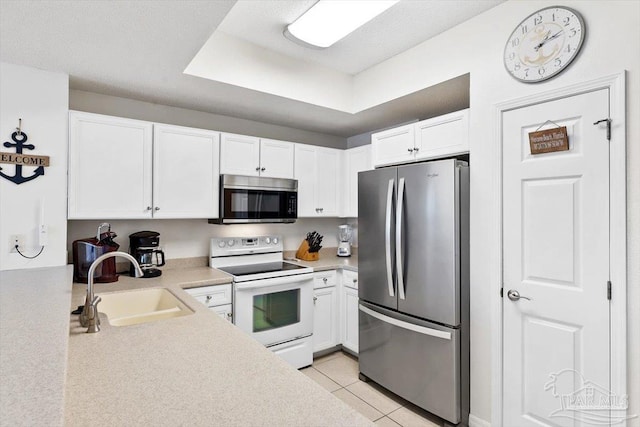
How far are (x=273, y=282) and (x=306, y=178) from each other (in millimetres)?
1145

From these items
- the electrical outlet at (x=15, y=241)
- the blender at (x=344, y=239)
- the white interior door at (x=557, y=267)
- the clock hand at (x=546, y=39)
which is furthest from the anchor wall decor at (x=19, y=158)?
the clock hand at (x=546, y=39)

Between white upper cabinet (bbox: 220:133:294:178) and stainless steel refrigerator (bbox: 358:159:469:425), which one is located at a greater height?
white upper cabinet (bbox: 220:133:294:178)

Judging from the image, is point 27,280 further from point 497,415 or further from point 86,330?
point 497,415

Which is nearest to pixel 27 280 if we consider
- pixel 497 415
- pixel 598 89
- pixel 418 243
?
pixel 418 243

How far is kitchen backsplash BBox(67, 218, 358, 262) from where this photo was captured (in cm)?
261

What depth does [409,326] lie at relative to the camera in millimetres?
2332

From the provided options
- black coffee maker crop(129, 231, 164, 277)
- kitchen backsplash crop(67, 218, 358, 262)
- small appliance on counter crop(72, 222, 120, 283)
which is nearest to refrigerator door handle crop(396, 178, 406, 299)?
kitchen backsplash crop(67, 218, 358, 262)

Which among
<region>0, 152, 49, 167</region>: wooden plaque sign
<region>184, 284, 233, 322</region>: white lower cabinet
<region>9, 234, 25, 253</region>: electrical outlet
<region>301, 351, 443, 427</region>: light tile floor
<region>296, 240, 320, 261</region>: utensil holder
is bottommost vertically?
<region>301, 351, 443, 427</region>: light tile floor

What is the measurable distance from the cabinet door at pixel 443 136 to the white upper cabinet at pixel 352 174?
90cm

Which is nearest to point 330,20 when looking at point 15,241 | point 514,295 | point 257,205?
point 257,205

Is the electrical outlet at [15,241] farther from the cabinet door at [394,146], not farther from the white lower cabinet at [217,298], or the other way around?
the cabinet door at [394,146]

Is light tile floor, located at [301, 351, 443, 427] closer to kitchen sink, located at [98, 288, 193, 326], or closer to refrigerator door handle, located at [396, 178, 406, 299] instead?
refrigerator door handle, located at [396, 178, 406, 299]

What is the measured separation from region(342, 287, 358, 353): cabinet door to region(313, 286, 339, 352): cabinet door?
9cm

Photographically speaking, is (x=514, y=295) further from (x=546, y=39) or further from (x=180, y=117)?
(x=180, y=117)
